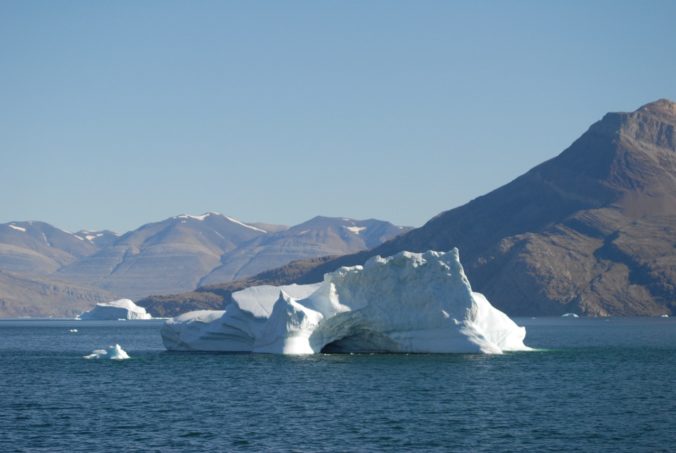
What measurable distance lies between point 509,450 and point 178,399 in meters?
23.5

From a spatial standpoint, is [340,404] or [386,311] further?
[386,311]

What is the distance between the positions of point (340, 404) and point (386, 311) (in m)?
24.2

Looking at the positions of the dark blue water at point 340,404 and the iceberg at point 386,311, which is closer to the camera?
the dark blue water at point 340,404

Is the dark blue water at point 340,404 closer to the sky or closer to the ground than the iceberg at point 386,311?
closer to the ground

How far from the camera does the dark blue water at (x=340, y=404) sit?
153 ft

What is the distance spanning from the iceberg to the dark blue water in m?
1.56

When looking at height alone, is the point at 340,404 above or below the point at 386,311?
below

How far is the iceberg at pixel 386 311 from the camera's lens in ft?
269

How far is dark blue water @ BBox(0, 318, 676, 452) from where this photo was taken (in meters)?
46.8

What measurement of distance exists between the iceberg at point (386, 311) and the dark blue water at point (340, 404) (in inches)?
61.5

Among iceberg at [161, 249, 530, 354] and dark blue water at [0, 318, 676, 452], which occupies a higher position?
iceberg at [161, 249, 530, 354]

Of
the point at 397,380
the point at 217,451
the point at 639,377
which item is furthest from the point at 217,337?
the point at 217,451

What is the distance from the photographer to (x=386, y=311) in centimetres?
8262

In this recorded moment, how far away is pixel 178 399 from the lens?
2416 inches
